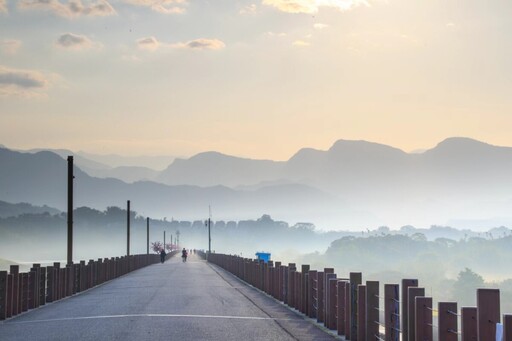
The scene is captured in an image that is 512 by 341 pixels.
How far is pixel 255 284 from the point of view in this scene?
40844mm

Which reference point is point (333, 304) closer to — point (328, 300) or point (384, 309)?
point (328, 300)

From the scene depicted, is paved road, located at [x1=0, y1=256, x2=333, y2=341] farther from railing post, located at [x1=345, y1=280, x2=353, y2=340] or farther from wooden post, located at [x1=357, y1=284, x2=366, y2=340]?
wooden post, located at [x1=357, y1=284, x2=366, y2=340]

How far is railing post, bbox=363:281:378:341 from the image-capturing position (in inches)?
653

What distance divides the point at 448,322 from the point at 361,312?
17.5 feet

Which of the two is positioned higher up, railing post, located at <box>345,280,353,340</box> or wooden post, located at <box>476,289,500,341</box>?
wooden post, located at <box>476,289,500,341</box>

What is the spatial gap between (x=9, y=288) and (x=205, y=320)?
6.12 meters

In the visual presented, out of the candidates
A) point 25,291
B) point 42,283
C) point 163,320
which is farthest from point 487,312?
point 42,283

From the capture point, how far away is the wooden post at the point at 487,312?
10086mm

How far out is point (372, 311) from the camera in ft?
54.6

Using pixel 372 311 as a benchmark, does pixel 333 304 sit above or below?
below

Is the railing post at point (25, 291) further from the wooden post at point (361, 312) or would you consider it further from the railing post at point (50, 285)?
the wooden post at point (361, 312)

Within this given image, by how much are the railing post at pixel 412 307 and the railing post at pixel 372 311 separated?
2.80 m

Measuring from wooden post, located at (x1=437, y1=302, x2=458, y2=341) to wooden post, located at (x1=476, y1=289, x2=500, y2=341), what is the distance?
4.98 ft

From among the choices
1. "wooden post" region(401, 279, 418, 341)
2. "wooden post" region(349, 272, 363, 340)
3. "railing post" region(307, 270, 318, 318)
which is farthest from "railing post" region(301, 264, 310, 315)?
"wooden post" region(401, 279, 418, 341)
